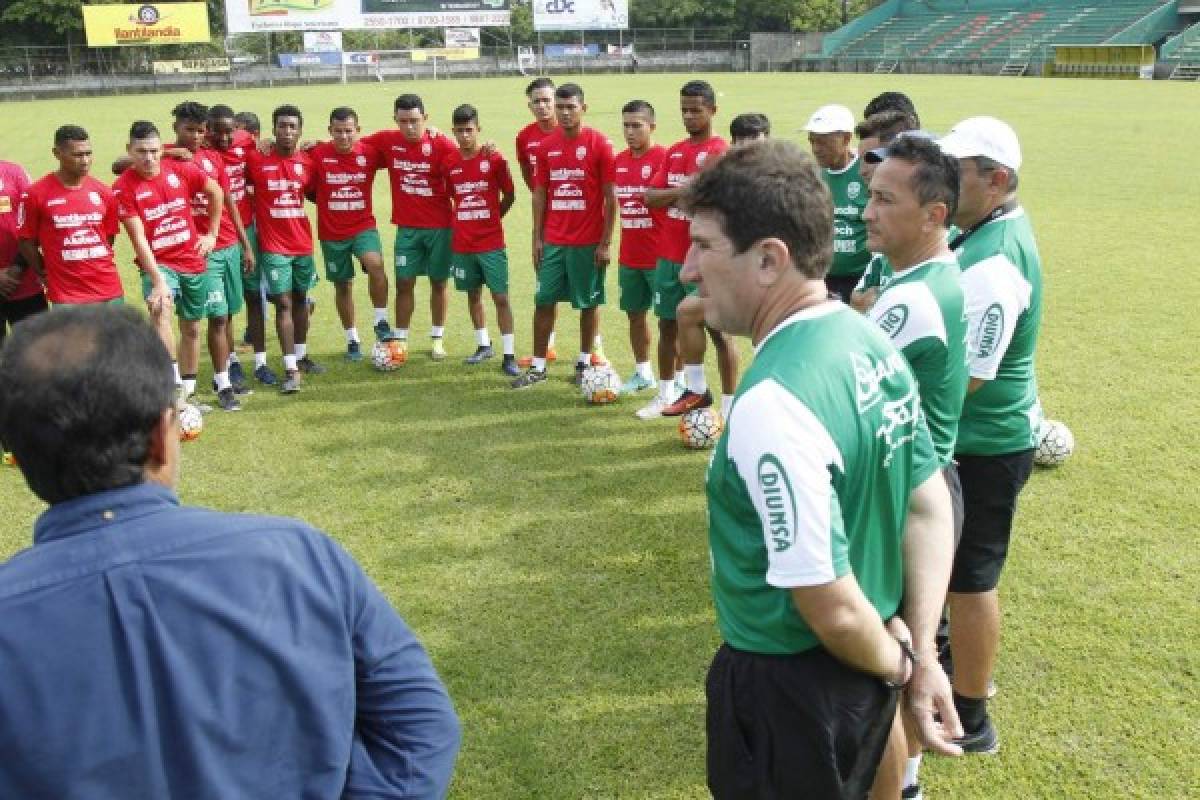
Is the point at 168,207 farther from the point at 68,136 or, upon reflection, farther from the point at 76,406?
the point at 76,406

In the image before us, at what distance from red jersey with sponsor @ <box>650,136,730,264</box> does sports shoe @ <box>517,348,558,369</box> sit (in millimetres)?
1883

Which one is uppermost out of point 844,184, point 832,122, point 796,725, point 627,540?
point 832,122

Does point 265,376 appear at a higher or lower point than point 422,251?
lower

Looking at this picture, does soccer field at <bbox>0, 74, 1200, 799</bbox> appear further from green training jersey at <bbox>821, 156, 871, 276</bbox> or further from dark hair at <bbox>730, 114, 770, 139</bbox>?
dark hair at <bbox>730, 114, 770, 139</bbox>

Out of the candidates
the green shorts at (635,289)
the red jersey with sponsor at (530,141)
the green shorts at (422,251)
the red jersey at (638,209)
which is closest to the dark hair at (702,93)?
the red jersey at (638,209)

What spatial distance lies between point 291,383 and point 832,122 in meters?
5.23

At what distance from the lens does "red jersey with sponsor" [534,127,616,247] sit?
29.2 feet

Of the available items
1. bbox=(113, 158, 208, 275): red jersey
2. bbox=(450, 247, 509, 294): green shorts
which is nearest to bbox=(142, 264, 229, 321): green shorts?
bbox=(113, 158, 208, 275): red jersey

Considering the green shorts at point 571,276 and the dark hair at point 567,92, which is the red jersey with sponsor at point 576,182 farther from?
the dark hair at point 567,92

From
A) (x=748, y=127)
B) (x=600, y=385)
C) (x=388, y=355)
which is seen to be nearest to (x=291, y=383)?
(x=388, y=355)

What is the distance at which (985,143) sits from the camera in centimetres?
383

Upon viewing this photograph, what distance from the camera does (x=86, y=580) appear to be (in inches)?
60.1

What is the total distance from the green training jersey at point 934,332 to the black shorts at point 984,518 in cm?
61

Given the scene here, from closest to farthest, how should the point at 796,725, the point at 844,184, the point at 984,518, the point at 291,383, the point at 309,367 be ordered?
the point at 796,725, the point at 984,518, the point at 844,184, the point at 291,383, the point at 309,367
